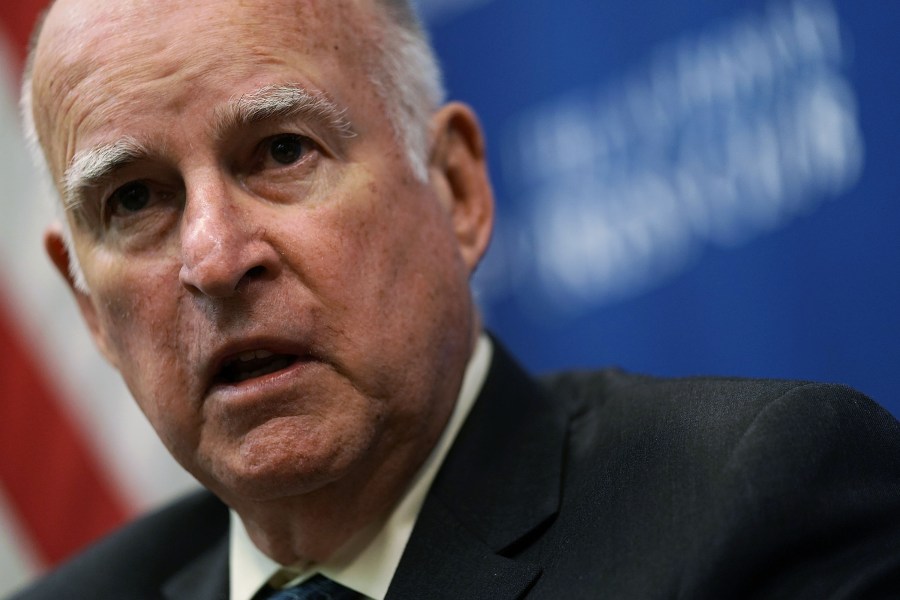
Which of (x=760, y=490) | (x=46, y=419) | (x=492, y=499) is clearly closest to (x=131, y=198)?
(x=492, y=499)

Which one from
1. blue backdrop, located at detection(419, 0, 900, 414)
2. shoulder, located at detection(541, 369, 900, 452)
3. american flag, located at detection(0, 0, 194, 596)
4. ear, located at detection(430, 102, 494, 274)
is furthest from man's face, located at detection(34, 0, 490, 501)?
american flag, located at detection(0, 0, 194, 596)

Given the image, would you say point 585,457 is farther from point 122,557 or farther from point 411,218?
point 122,557

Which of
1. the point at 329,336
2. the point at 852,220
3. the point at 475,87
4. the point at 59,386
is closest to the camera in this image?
the point at 329,336

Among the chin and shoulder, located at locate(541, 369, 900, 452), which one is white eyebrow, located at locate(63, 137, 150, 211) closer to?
the chin

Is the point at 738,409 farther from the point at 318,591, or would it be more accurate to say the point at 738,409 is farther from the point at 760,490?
the point at 318,591

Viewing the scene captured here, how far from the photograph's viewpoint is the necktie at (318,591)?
150cm

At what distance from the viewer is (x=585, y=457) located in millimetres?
1456

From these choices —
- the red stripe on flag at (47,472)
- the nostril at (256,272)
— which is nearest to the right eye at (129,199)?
the nostril at (256,272)

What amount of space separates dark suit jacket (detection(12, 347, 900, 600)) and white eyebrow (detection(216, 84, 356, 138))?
500mm

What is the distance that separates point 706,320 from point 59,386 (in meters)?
2.21

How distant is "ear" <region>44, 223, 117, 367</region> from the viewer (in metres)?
1.76

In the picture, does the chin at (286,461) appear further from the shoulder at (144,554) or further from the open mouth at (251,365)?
the shoulder at (144,554)

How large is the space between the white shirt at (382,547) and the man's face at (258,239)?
43 mm

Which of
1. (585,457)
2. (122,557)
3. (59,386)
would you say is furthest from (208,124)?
(59,386)
